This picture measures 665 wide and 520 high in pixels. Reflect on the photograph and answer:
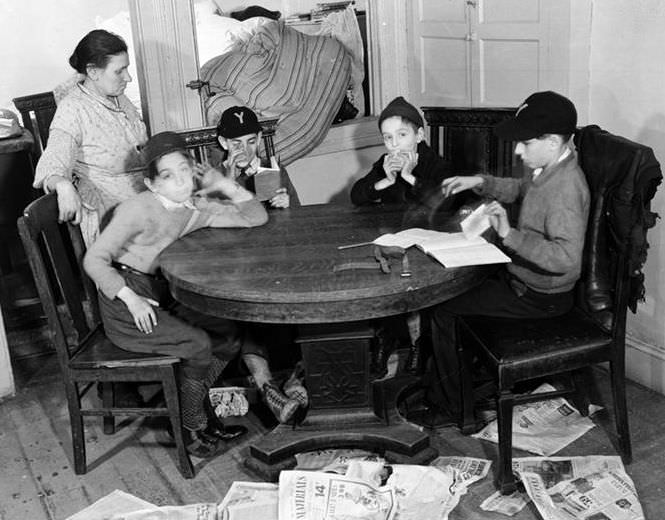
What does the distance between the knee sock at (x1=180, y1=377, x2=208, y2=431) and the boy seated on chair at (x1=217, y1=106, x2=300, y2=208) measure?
83 centimetres

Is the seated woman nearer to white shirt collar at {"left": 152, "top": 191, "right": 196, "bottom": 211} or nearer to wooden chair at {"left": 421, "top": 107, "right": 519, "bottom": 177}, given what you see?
white shirt collar at {"left": 152, "top": 191, "right": 196, "bottom": 211}

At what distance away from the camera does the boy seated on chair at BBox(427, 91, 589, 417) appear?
2863 mm

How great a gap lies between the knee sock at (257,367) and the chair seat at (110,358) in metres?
0.49

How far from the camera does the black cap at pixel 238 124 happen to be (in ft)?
12.2

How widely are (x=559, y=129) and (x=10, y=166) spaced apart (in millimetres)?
A: 2775

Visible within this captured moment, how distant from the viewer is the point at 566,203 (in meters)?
2.90

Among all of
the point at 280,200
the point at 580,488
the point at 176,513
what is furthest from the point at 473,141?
the point at 176,513

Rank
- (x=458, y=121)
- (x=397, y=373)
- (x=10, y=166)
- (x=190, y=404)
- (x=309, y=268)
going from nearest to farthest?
(x=309, y=268) < (x=190, y=404) < (x=397, y=373) < (x=458, y=121) < (x=10, y=166)

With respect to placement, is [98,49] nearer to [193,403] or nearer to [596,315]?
[193,403]

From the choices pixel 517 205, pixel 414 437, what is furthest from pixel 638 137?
pixel 414 437

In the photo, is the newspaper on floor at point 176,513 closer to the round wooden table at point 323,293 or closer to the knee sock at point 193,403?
the round wooden table at point 323,293

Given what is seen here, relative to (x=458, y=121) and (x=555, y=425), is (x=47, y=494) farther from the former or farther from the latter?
(x=458, y=121)

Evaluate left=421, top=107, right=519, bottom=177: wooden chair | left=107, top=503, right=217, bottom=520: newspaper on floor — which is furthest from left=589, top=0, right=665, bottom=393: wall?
left=107, top=503, right=217, bottom=520: newspaper on floor

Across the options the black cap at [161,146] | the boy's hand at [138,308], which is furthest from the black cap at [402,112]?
the boy's hand at [138,308]
